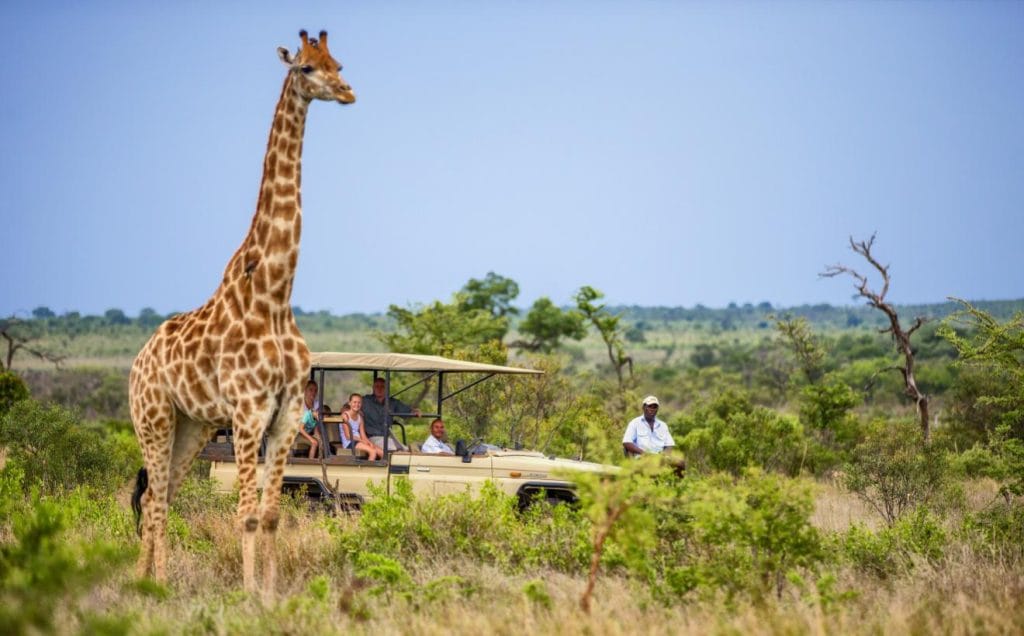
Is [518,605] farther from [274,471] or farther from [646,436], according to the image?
[646,436]

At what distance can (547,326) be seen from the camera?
125 feet

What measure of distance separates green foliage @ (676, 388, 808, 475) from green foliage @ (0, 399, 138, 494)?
343 inches

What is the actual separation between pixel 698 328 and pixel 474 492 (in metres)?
108

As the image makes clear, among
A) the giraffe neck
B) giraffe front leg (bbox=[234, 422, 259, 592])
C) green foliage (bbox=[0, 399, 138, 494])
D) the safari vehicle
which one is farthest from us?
green foliage (bbox=[0, 399, 138, 494])

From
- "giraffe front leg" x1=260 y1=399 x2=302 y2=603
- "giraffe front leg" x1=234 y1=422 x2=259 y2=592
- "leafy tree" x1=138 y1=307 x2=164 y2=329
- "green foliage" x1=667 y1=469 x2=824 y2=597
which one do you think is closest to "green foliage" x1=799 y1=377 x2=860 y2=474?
"green foliage" x1=667 y1=469 x2=824 y2=597

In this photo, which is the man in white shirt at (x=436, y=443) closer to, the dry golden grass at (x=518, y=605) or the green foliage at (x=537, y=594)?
the dry golden grass at (x=518, y=605)

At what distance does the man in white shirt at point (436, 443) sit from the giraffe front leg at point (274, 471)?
3370mm

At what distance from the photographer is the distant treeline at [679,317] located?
3839 inches

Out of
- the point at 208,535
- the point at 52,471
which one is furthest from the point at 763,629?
the point at 52,471

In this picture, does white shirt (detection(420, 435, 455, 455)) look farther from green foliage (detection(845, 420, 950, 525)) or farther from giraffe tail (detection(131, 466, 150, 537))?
green foliage (detection(845, 420, 950, 525))

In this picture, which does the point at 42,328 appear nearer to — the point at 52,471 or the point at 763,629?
the point at 52,471

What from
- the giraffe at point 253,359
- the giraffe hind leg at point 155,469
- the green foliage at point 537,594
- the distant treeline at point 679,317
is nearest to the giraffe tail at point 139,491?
the giraffe hind leg at point 155,469

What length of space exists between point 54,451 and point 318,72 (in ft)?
29.8

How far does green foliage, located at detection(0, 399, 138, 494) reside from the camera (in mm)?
16031
